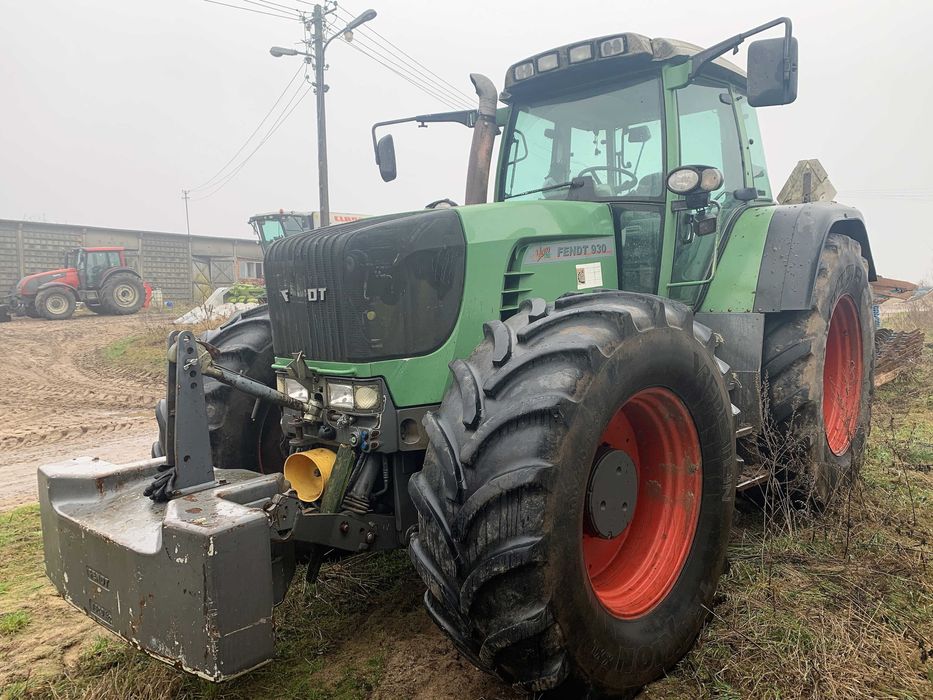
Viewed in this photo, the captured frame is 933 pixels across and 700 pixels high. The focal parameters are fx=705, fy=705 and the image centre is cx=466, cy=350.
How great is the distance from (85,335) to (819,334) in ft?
57.7

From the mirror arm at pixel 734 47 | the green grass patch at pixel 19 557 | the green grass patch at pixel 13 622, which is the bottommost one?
the green grass patch at pixel 19 557

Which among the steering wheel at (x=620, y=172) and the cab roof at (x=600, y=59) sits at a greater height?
the cab roof at (x=600, y=59)

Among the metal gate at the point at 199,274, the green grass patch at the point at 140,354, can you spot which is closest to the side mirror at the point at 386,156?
the green grass patch at the point at 140,354

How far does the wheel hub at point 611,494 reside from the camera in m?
2.46

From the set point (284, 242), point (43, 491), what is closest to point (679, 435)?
point (284, 242)

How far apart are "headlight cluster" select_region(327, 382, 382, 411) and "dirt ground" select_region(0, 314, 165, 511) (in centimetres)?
398

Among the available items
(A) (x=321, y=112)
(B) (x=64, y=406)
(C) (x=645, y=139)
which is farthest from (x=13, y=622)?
(A) (x=321, y=112)

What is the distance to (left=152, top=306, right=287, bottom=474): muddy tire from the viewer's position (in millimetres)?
3523

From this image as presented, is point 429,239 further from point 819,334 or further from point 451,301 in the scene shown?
point 819,334

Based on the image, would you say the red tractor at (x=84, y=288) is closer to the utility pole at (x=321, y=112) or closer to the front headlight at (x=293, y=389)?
the utility pole at (x=321, y=112)

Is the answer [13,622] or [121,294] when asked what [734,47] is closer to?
[13,622]

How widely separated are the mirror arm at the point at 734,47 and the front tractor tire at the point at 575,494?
55.8 inches

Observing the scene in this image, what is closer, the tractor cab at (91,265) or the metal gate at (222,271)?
the tractor cab at (91,265)

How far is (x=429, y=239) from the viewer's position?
9.36 ft
